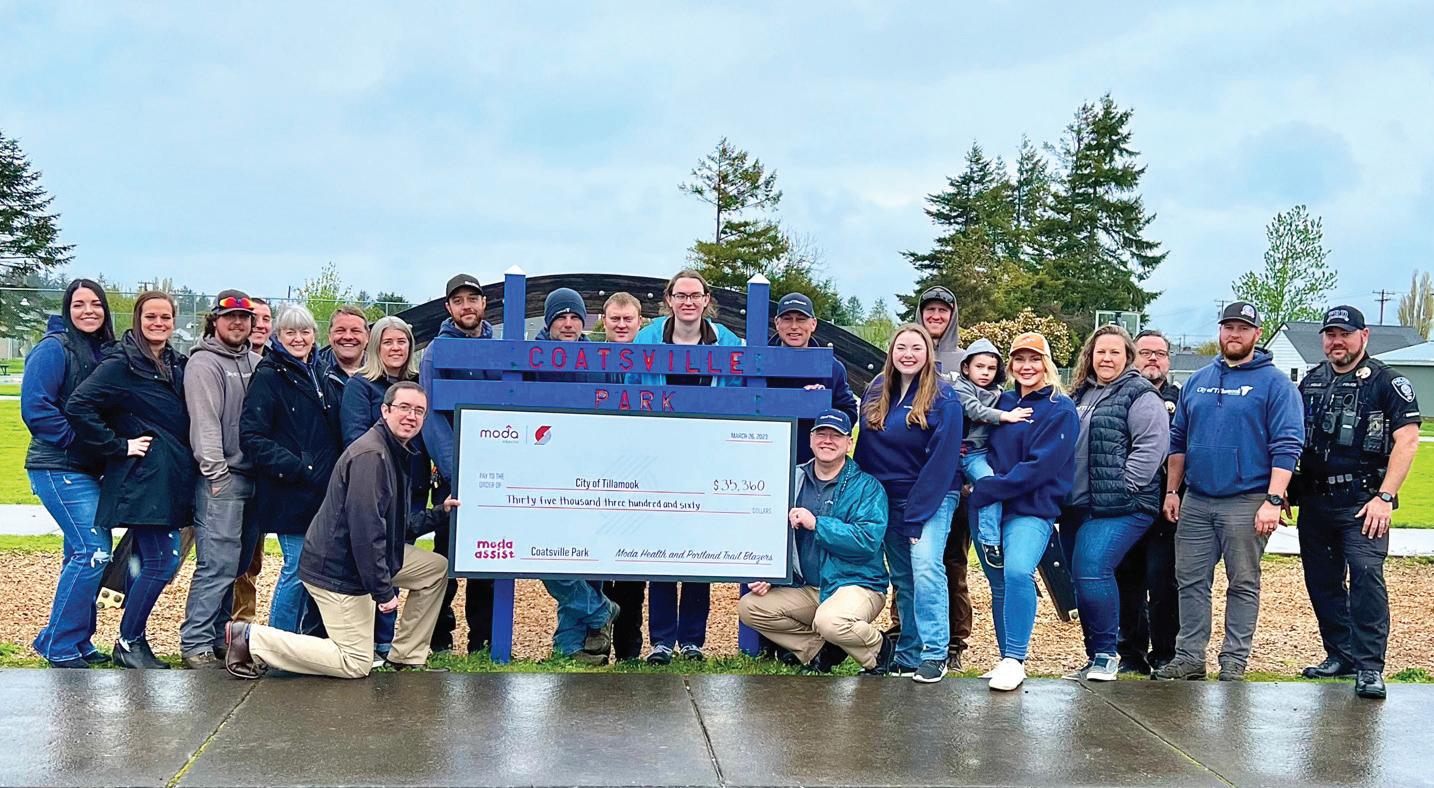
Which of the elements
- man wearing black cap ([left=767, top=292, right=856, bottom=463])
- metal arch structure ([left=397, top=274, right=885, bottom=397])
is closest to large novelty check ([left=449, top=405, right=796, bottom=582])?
man wearing black cap ([left=767, top=292, right=856, bottom=463])

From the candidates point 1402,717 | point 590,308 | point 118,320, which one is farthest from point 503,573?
point 118,320

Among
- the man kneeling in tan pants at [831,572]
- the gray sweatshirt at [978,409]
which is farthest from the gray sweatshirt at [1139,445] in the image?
the man kneeling in tan pants at [831,572]

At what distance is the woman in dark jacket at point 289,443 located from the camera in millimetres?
5719

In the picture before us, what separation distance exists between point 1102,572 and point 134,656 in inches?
193

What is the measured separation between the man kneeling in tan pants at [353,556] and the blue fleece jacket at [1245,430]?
3961 millimetres

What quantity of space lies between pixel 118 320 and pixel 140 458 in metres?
31.3

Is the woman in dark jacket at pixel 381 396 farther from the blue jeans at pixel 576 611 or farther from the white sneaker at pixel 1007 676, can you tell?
the white sneaker at pixel 1007 676

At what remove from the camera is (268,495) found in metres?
5.91

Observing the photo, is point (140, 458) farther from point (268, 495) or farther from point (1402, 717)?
point (1402, 717)

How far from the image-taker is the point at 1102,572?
6109 millimetres

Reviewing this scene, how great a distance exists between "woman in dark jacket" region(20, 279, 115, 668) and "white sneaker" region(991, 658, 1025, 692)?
441 cm

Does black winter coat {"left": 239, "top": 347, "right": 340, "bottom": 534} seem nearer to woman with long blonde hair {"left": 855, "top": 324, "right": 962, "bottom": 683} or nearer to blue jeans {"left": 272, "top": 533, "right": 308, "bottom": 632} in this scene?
blue jeans {"left": 272, "top": 533, "right": 308, "bottom": 632}

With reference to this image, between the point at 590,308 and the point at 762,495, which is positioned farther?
the point at 590,308

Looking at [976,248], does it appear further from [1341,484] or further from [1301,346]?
[1341,484]
